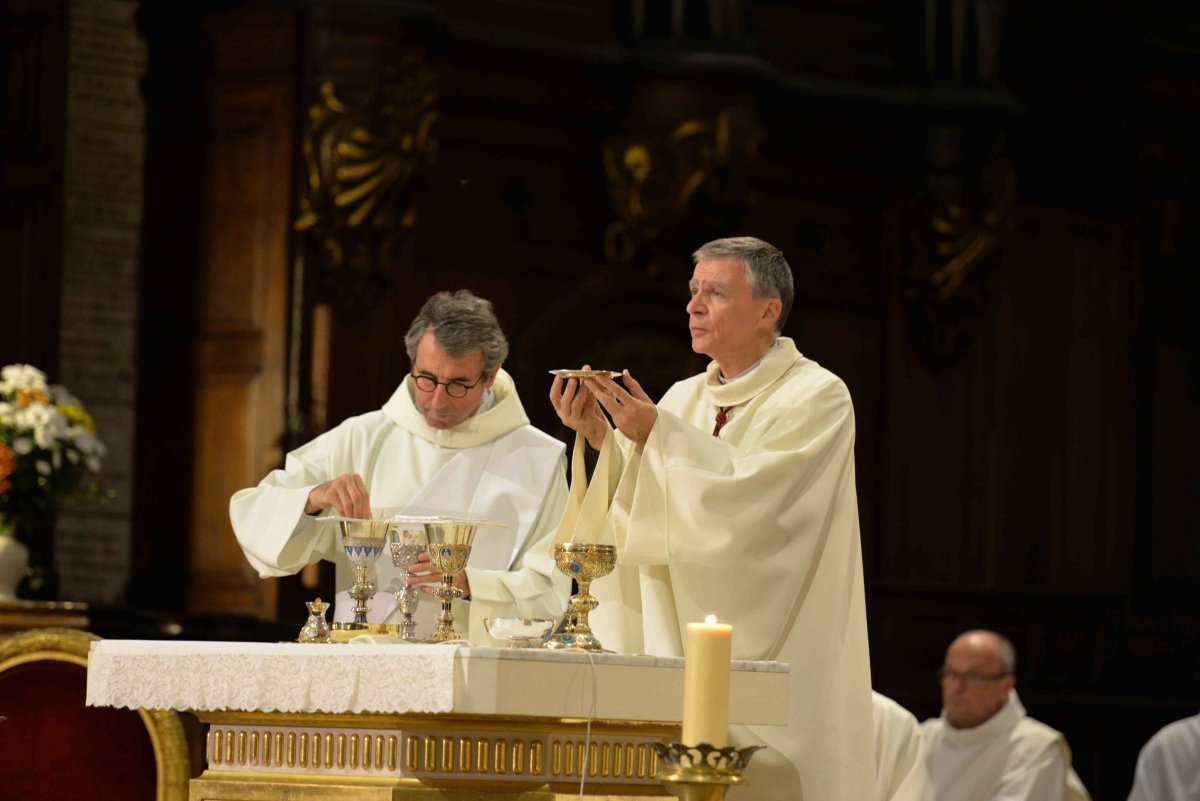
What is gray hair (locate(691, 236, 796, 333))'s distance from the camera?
462 cm

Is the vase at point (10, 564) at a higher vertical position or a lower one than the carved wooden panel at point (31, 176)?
lower

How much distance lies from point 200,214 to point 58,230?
0.54 metres

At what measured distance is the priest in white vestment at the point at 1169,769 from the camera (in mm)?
8266

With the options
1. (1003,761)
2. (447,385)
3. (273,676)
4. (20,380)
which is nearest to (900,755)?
(1003,761)

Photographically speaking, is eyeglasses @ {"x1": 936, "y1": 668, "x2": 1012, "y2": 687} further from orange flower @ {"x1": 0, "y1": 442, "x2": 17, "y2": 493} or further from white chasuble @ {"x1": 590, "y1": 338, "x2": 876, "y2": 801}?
white chasuble @ {"x1": 590, "y1": 338, "x2": 876, "y2": 801}

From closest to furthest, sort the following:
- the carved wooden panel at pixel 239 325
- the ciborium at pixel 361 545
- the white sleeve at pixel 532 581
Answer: the ciborium at pixel 361 545, the white sleeve at pixel 532 581, the carved wooden panel at pixel 239 325

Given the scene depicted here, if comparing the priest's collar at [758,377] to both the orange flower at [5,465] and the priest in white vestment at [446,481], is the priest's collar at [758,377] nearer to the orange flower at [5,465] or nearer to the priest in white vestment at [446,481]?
the priest in white vestment at [446,481]

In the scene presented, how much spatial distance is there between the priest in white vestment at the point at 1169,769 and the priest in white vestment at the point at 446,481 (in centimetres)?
381

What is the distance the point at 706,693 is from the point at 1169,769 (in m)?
5.72

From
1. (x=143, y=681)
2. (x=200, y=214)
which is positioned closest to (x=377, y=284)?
(x=200, y=214)

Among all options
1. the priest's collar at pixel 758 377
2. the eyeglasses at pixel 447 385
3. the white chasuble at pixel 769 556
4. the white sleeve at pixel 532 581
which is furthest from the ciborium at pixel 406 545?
the eyeglasses at pixel 447 385

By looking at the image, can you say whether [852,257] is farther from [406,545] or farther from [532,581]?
[406,545]

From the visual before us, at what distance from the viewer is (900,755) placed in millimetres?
6844

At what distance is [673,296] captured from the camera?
31.2 ft
